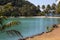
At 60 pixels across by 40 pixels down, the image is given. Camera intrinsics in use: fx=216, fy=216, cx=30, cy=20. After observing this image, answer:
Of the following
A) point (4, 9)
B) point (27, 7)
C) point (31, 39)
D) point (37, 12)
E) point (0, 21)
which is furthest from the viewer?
point (37, 12)

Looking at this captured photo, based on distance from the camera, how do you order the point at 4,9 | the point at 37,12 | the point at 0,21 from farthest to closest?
the point at 37,12 < the point at 4,9 < the point at 0,21

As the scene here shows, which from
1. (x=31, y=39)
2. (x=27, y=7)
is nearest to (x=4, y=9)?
(x=31, y=39)

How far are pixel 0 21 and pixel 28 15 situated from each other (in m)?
87.3

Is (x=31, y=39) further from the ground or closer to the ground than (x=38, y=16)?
further from the ground

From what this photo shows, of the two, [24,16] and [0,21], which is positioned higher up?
[0,21]

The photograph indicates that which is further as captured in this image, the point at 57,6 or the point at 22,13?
the point at 57,6

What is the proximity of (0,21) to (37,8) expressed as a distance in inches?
3298

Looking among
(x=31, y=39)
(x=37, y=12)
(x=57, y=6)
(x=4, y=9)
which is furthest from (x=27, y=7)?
(x=4, y=9)

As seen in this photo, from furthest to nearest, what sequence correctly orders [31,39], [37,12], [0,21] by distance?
[37,12] < [31,39] < [0,21]

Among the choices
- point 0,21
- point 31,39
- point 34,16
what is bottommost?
point 34,16

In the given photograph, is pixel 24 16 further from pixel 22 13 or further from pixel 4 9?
pixel 4 9

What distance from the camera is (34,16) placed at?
93750 millimetres

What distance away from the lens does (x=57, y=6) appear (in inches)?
3730

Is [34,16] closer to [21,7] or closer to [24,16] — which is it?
[24,16]
